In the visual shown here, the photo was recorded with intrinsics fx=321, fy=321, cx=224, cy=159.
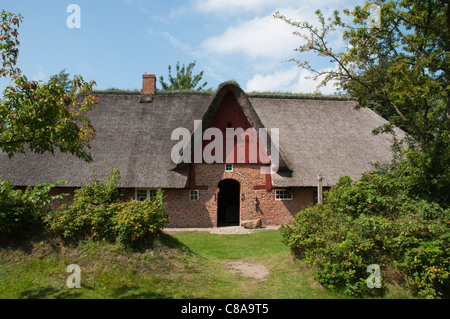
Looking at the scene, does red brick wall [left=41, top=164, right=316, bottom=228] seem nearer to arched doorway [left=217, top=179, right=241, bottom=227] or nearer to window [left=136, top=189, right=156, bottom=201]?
window [left=136, top=189, right=156, bottom=201]

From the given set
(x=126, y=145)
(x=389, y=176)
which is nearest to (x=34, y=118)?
(x=389, y=176)

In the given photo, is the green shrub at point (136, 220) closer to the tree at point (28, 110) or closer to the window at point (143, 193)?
the tree at point (28, 110)

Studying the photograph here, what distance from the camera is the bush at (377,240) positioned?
6246mm

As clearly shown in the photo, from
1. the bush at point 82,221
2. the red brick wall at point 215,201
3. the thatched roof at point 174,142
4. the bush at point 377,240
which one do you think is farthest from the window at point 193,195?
the bush at point 377,240

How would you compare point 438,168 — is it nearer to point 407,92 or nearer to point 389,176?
point 389,176

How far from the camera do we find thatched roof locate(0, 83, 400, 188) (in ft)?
50.9

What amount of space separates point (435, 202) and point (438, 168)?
892mm

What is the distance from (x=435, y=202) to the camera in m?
7.92

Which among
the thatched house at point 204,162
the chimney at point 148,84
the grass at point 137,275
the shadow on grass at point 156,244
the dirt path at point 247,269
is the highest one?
the chimney at point 148,84

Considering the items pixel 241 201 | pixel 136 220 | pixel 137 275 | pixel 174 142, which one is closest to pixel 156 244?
pixel 136 220

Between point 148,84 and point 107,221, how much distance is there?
14.6 meters

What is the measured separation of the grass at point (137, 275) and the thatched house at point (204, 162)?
706cm

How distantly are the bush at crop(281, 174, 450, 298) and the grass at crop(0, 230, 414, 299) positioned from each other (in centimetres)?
51

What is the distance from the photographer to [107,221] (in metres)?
8.08
